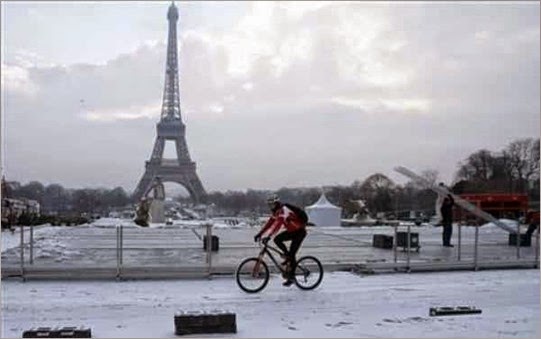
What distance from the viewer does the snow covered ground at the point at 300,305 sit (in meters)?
8.28

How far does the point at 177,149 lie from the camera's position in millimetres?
74062

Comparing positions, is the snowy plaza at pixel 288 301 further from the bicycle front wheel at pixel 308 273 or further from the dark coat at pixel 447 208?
the dark coat at pixel 447 208

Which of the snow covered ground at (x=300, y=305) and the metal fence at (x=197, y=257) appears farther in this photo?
the metal fence at (x=197, y=257)

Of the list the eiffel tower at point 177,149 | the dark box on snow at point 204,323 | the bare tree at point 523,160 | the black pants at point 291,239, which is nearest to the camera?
the dark box on snow at point 204,323

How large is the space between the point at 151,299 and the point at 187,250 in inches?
300

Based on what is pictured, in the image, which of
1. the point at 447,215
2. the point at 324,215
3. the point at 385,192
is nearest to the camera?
the point at 447,215

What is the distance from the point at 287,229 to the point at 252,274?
0.97 m

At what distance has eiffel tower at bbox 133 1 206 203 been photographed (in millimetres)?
70875

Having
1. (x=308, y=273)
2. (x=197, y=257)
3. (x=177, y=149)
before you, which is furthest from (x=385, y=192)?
(x=308, y=273)

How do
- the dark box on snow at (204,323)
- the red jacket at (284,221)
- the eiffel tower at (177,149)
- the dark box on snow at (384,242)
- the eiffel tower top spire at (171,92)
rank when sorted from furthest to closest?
the eiffel tower top spire at (171,92)
the eiffel tower at (177,149)
the dark box on snow at (384,242)
the red jacket at (284,221)
the dark box on snow at (204,323)

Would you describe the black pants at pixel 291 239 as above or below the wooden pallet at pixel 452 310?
above

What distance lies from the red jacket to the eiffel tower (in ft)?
194

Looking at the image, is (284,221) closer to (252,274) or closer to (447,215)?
(252,274)

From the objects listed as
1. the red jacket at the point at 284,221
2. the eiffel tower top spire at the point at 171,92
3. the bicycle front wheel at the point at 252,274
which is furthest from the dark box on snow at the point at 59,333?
the eiffel tower top spire at the point at 171,92
